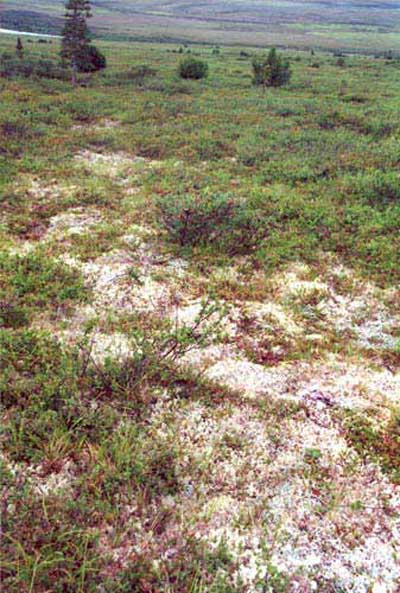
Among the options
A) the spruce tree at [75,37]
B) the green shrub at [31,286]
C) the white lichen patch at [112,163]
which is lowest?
the green shrub at [31,286]

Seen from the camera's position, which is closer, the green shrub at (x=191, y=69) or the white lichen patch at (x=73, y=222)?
the white lichen patch at (x=73, y=222)

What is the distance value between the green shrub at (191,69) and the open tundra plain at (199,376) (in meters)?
22.0

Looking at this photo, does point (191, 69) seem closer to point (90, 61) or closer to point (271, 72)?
point (271, 72)

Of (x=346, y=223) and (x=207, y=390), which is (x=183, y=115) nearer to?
(x=346, y=223)

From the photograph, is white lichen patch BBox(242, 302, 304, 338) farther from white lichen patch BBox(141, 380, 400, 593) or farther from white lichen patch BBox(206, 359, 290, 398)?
white lichen patch BBox(141, 380, 400, 593)

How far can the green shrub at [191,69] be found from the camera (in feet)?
Result: 114

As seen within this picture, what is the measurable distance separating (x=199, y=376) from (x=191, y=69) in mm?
33889

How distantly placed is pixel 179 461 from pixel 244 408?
129cm

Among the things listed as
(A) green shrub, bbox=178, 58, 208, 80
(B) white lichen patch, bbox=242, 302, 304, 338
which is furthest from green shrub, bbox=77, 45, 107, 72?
(B) white lichen patch, bbox=242, 302, 304, 338

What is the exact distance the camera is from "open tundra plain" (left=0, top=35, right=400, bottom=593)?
4324 millimetres

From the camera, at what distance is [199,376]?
6562 mm

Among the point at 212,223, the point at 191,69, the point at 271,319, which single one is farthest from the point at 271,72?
the point at 271,319

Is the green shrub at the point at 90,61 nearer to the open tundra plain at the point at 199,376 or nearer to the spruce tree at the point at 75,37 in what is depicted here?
the spruce tree at the point at 75,37

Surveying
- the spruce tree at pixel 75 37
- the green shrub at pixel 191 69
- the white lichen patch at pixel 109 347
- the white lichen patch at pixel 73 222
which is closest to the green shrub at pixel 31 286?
the white lichen patch at pixel 109 347
